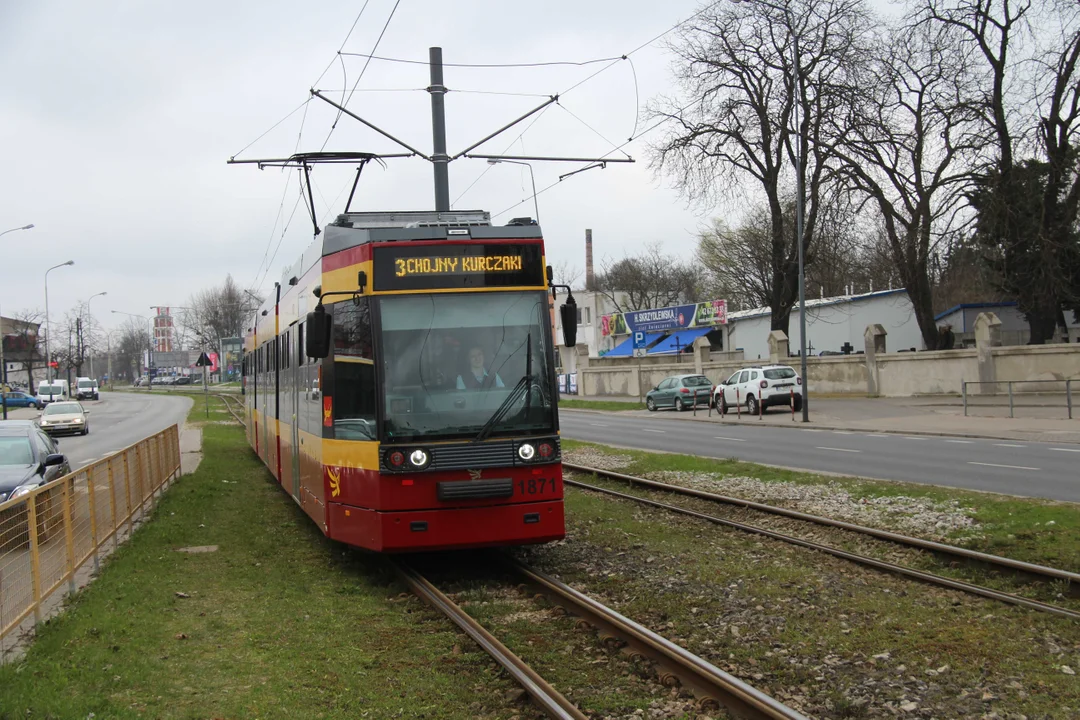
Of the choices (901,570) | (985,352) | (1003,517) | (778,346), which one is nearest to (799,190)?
(985,352)

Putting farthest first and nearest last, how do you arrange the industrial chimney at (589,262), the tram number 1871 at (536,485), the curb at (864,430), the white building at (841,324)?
the industrial chimney at (589,262) → the white building at (841,324) → the curb at (864,430) → the tram number 1871 at (536,485)

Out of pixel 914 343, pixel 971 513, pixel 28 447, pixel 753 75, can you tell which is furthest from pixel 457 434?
pixel 914 343

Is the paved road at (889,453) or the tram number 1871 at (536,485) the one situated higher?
the tram number 1871 at (536,485)

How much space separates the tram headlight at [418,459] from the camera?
8.80 metres

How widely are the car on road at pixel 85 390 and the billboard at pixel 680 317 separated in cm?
4222

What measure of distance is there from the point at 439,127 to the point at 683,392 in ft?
80.8

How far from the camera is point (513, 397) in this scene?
29.9 feet

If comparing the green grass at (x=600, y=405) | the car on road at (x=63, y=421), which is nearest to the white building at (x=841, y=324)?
the green grass at (x=600, y=405)

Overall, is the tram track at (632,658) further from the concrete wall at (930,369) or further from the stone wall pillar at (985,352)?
the stone wall pillar at (985,352)

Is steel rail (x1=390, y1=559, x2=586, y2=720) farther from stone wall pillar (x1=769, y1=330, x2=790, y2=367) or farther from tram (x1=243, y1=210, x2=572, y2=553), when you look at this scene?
stone wall pillar (x1=769, y1=330, x2=790, y2=367)

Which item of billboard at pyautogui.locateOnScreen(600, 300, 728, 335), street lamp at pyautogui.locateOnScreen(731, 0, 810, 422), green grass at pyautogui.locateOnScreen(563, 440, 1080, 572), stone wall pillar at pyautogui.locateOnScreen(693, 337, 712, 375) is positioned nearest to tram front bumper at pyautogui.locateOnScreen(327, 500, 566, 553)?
green grass at pyautogui.locateOnScreen(563, 440, 1080, 572)

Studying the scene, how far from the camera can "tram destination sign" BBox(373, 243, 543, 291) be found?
30.2 ft

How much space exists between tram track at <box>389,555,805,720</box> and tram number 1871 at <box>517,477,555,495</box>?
2.61 feet

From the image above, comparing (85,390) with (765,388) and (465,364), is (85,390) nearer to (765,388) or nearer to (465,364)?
(765,388)
